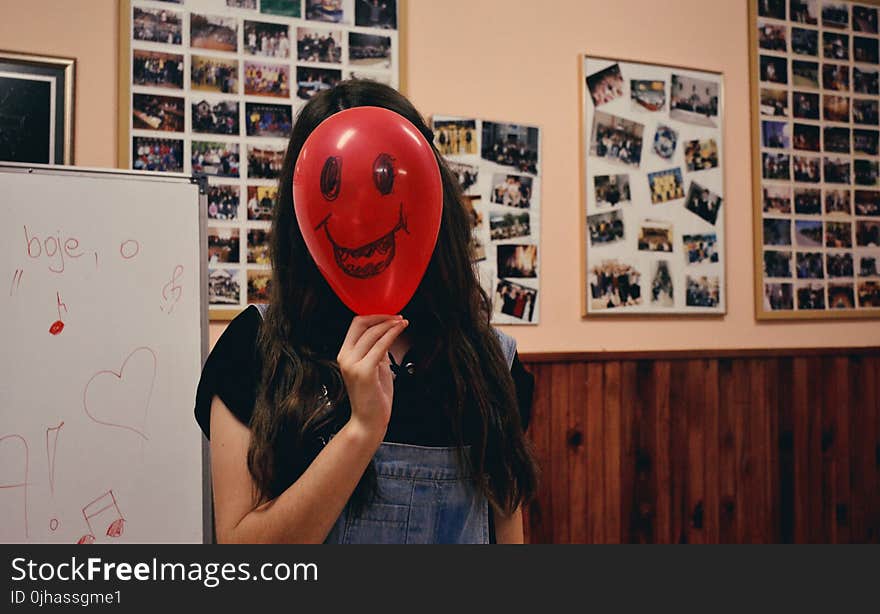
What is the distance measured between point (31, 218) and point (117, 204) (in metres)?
0.17

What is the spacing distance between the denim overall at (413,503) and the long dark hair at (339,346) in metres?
0.02

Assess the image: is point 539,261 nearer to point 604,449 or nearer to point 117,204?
point 604,449

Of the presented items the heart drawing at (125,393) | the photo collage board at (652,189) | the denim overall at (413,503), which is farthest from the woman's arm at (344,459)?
the photo collage board at (652,189)

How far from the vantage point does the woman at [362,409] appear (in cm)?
79

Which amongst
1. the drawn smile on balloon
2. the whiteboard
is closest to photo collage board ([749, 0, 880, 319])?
the whiteboard

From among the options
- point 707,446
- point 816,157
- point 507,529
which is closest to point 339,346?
point 507,529

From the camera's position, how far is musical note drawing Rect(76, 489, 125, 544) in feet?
4.96

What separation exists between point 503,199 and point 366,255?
1.40 m

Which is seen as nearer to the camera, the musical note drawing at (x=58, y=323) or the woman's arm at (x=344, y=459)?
the woman's arm at (x=344, y=459)

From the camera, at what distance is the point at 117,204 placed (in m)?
1.61

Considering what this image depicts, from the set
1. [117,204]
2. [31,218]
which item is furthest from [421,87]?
[31,218]

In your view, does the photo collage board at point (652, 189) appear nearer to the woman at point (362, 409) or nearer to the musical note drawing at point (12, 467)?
the woman at point (362, 409)

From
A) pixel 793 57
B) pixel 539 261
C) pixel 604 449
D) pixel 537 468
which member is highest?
pixel 793 57

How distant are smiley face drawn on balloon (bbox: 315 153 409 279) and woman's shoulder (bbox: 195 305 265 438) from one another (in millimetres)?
195
